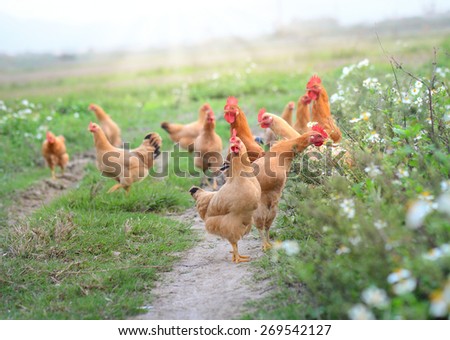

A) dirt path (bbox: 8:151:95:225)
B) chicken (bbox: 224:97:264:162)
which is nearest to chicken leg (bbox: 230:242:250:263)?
chicken (bbox: 224:97:264:162)

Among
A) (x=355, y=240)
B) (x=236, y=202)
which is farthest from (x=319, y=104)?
(x=355, y=240)

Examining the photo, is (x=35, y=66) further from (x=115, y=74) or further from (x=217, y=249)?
(x=217, y=249)

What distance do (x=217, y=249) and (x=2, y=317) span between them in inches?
87.9

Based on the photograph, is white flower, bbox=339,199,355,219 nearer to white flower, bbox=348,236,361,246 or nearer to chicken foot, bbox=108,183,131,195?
white flower, bbox=348,236,361,246

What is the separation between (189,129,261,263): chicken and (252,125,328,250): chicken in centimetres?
20

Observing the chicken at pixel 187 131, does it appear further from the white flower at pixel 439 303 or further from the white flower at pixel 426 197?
the white flower at pixel 439 303

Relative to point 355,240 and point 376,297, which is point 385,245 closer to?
point 355,240

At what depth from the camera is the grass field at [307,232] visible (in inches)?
123

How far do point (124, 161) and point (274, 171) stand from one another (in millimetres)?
2824

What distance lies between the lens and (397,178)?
4.02 meters

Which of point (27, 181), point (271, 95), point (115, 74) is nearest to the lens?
point (27, 181)

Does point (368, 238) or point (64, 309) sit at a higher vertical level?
point (368, 238)

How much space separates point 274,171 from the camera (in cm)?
525

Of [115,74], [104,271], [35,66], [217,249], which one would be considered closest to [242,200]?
[217,249]
